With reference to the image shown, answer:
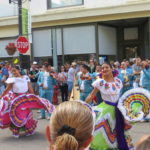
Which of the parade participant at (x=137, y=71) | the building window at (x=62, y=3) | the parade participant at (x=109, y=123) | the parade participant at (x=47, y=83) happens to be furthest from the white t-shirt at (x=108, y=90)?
the building window at (x=62, y=3)

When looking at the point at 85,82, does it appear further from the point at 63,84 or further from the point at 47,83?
the point at 63,84

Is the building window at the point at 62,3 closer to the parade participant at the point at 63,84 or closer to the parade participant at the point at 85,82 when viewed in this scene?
the parade participant at the point at 63,84

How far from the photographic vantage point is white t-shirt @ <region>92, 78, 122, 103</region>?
544 centimetres

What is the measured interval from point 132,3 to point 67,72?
4.04m

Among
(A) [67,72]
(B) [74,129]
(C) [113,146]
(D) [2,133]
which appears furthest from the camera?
(A) [67,72]

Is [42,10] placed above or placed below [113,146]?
above

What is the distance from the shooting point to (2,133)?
7.76 metres

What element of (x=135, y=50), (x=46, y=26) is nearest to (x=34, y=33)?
(x=46, y=26)

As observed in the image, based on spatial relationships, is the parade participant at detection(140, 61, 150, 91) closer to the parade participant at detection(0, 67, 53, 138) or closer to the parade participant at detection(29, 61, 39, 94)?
the parade participant at detection(0, 67, 53, 138)

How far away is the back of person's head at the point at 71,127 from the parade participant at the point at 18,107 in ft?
16.2

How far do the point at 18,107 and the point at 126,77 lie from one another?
189 inches

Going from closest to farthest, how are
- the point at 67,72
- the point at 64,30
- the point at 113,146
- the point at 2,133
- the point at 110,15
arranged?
the point at 113,146 < the point at 2,133 < the point at 67,72 < the point at 110,15 < the point at 64,30

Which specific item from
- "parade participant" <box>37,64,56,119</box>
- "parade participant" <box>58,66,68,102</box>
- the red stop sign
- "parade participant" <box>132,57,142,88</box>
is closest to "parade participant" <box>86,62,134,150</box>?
"parade participant" <box>37,64,56,119</box>

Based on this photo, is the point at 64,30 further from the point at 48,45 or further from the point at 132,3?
the point at 132,3
